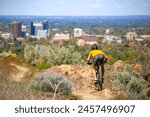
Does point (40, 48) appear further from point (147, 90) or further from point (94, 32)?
point (147, 90)

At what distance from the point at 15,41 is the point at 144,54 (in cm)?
419

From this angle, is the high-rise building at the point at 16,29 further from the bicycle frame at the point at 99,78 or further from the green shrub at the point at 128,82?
the bicycle frame at the point at 99,78

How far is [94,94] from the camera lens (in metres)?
10.8

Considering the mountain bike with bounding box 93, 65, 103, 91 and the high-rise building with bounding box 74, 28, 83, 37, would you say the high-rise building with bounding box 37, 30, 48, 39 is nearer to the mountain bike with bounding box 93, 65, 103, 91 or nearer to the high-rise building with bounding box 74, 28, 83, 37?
the high-rise building with bounding box 74, 28, 83, 37

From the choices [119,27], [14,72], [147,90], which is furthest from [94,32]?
[147,90]

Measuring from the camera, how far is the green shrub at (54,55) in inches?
578

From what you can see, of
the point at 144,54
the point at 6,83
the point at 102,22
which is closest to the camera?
the point at 6,83

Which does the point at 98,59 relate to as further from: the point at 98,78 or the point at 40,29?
the point at 40,29

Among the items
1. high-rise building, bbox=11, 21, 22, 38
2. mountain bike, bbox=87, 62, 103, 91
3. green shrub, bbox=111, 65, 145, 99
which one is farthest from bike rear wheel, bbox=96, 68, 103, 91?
high-rise building, bbox=11, 21, 22, 38

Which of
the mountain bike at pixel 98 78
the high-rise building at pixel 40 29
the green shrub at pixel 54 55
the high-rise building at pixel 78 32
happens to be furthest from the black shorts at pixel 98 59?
the high-rise building at pixel 78 32

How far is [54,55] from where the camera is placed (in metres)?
14.7

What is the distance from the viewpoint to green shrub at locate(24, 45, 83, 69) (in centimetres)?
1467

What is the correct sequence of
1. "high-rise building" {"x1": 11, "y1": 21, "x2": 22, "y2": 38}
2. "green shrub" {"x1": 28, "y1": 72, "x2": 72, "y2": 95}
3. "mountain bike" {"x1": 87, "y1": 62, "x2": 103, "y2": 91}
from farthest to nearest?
"high-rise building" {"x1": 11, "y1": 21, "x2": 22, "y2": 38}, "mountain bike" {"x1": 87, "y1": 62, "x2": 103, "y2": 91}, "green shrub" {"x1": 28, "y1": 72, "x2": 72, "y2": 95}

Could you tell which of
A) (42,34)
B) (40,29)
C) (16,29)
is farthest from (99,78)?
(42,34)
